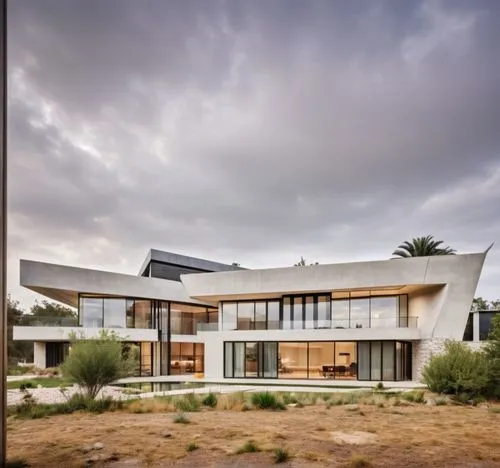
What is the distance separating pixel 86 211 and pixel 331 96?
20.8 feet

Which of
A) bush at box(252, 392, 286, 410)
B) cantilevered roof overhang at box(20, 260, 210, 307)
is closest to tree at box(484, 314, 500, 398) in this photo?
bush at box(252, 392, 286, 410)

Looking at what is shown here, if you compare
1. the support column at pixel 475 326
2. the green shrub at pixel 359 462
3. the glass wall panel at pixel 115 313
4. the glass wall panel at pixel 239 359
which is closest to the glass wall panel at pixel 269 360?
the glass wall panel at pixel 239 359

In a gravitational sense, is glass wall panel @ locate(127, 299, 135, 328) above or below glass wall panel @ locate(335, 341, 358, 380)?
above

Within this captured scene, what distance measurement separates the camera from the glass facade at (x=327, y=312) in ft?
68.1

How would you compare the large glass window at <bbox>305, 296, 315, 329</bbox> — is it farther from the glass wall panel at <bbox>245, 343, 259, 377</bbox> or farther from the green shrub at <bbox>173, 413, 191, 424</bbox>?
the green shrub at <bbox>173, 413, 191, 424</bbox>

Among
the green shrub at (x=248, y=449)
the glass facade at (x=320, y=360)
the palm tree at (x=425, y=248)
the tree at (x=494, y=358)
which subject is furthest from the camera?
the palm tree at (x=425, y=248)

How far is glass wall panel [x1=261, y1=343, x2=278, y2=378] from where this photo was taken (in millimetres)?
21625

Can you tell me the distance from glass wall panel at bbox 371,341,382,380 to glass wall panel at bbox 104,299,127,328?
11.0m

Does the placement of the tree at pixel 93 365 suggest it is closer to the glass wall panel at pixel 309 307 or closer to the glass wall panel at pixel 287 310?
the glass wall panel at pixel 309 307

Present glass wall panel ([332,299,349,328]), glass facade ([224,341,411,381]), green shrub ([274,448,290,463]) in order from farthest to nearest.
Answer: glass wall panel ([332,299,349,328])
glass facade ([224,341,411,381])
green shrub ([274,448,290,463])

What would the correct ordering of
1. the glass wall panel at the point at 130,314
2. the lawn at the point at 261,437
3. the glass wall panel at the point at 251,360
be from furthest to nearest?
the glass wall panel at the point at 130,314 → the glass wall panel at the point at 251,360 → the lawn at the point at 261,437

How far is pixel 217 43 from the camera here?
5047 mm

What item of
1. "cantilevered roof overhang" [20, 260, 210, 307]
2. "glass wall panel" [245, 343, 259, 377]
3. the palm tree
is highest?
the palm tree

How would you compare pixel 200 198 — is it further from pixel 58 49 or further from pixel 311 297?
pixel 58 49
